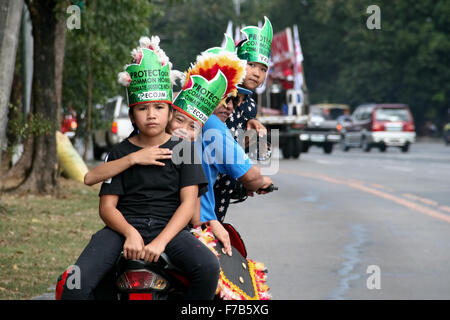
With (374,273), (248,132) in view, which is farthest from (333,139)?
(248,132)

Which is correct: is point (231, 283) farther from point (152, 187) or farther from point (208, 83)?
point (208, 83)

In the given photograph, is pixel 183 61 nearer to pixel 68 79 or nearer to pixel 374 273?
pixel 374 273

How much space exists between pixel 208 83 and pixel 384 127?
38155 millimetres

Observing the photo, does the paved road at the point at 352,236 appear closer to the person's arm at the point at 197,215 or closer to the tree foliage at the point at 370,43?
the person's arm at the point at 197,215

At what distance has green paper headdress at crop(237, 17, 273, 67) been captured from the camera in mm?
5199

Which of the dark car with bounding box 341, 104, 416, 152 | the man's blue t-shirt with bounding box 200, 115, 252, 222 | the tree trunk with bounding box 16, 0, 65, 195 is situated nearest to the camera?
the man's blue t-shirt with bounding box 200, 115, 252, 222

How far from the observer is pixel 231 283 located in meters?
4.34

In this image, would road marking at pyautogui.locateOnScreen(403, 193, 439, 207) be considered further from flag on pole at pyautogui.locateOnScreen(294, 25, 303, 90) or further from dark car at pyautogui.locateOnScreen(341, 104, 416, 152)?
dark car at pyautogui.locateOnScreen(341, 104, 416, 152)

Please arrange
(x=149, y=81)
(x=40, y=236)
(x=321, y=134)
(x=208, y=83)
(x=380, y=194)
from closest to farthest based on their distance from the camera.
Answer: (x=149, y=81) → (x=208, y=83) → (x=40, y=236) → (x=380, y=194) → (x=321, y=134)

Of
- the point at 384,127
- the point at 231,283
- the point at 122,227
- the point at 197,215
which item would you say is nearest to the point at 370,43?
the point at 384,127

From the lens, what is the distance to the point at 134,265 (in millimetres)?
4008

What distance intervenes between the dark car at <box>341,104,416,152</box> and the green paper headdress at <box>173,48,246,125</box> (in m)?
37.8

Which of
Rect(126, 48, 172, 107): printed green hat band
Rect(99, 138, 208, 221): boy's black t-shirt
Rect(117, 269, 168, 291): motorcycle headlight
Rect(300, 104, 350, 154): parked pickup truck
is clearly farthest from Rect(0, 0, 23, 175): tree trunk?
Rect(300, 104, 350, 154): parked pickup truck

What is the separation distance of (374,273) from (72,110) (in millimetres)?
16071
